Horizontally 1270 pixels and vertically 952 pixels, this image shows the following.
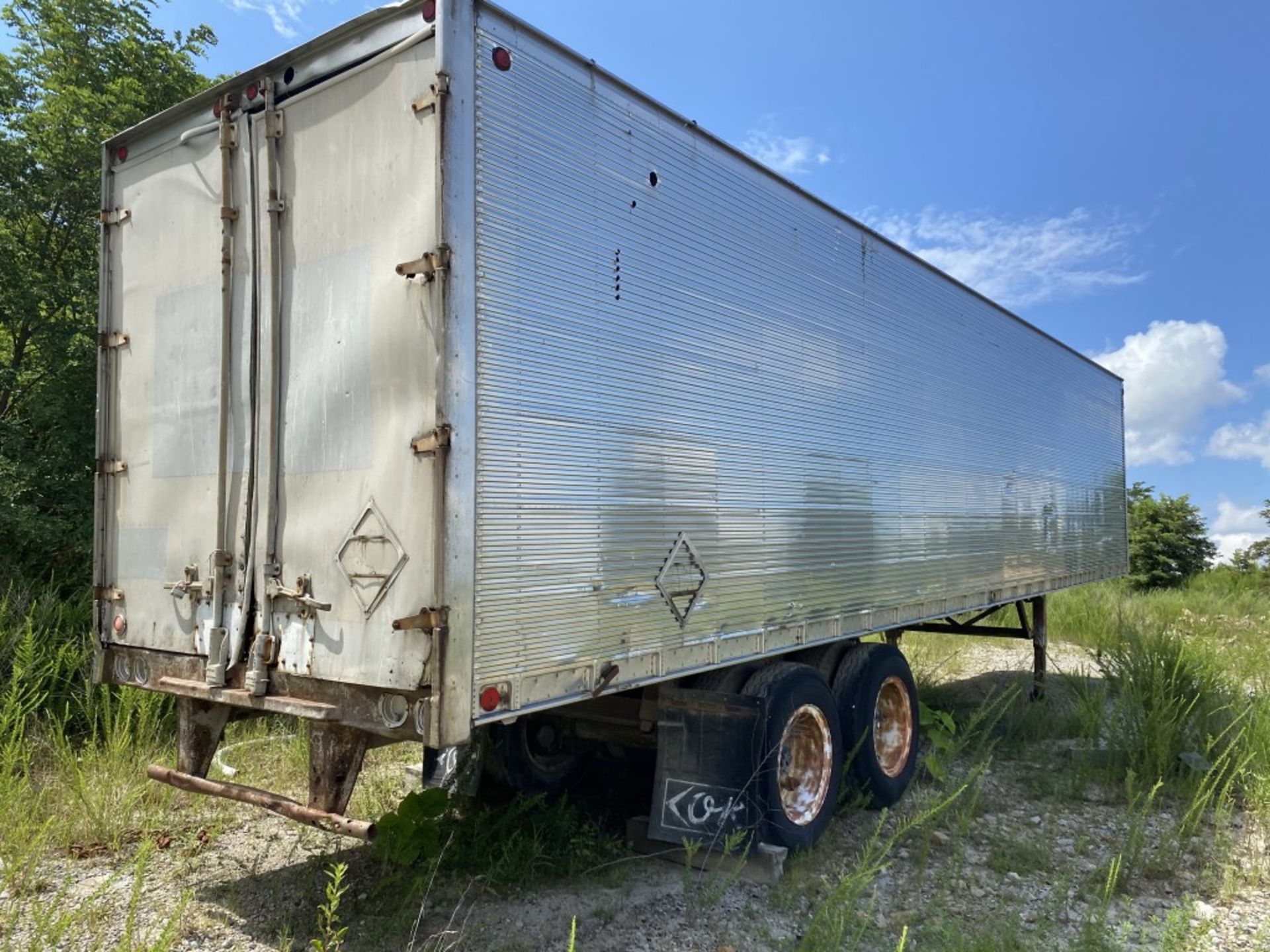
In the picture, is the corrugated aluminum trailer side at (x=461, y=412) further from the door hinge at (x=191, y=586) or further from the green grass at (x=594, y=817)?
the green grass at (x=594, y=817)

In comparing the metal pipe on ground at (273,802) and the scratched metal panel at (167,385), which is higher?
the scratched metal panel at (167,385)

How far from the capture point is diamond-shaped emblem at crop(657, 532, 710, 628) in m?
4.24

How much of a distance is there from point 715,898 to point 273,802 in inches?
79.2

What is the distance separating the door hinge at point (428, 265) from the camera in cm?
329

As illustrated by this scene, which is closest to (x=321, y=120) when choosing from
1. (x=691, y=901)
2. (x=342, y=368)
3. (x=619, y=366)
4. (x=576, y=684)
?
(x=342, y=368)

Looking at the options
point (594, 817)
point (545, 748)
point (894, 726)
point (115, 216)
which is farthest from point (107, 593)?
point (894, 726)

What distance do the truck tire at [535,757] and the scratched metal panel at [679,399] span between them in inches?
59.9

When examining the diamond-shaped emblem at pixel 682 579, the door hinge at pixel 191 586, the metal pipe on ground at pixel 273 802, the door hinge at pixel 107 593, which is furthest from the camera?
the door hinge at pixel 107 593

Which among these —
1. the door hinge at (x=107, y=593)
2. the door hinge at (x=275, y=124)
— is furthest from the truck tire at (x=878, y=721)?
the door hinge at (x=275, y=124)

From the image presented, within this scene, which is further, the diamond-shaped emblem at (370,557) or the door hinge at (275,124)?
the door hinge at (275,124)

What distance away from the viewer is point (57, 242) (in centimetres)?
995

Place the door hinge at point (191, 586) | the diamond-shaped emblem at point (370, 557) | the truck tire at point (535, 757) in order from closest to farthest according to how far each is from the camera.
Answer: the diamond-shaped emblem at point (370, 557) → the door hinge at point (191, 586) → the truck tire at point (535, 757)

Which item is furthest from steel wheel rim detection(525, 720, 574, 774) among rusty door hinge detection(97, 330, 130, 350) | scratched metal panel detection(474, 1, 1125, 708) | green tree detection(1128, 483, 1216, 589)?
green tree detection(1128, 483, 1216, 589)

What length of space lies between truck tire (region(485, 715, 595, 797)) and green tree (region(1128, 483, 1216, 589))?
22267 millimetres
